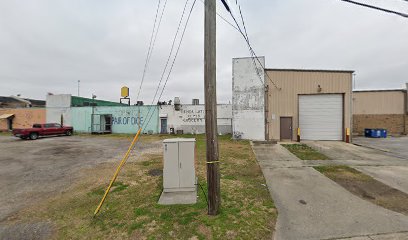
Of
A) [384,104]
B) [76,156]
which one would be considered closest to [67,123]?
[76,156]

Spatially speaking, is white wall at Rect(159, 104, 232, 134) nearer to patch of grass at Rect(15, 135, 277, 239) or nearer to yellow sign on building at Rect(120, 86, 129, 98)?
yellow sign on building at Rect(120, 86, 129, 98)

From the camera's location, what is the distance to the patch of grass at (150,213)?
3.65 meters

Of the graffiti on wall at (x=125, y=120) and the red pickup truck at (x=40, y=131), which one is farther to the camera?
the graffiti on wall at (x=125, y=120)

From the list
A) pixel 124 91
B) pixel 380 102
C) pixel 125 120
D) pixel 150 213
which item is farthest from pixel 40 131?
pixel 380 102

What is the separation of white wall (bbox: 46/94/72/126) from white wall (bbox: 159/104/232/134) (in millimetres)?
14117

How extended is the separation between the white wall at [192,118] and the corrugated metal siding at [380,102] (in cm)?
1571

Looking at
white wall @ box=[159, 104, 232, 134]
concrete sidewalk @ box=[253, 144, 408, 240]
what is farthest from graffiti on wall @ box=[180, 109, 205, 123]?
concrete sidewalk @ box=[253, 144, 408, 240]

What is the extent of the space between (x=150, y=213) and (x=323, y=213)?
4081mm

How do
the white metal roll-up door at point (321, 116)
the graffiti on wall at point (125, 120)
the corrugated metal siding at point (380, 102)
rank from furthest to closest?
the graffiti on wall at point (125, 120), the corrugated metal siding at point (380, 102), the white metal roll-up door at point (321, 116)

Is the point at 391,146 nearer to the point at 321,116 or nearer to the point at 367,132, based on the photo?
the point at 321,116

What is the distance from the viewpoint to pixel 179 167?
5.48 metres

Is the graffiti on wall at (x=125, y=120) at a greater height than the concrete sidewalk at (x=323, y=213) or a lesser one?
greater

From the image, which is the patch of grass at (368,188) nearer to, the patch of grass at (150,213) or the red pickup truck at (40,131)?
the patch of grass at (150,213)

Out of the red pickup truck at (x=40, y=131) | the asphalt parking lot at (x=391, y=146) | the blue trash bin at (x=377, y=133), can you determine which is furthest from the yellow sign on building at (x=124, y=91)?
the blue trash bin at (x=377, y=133)
